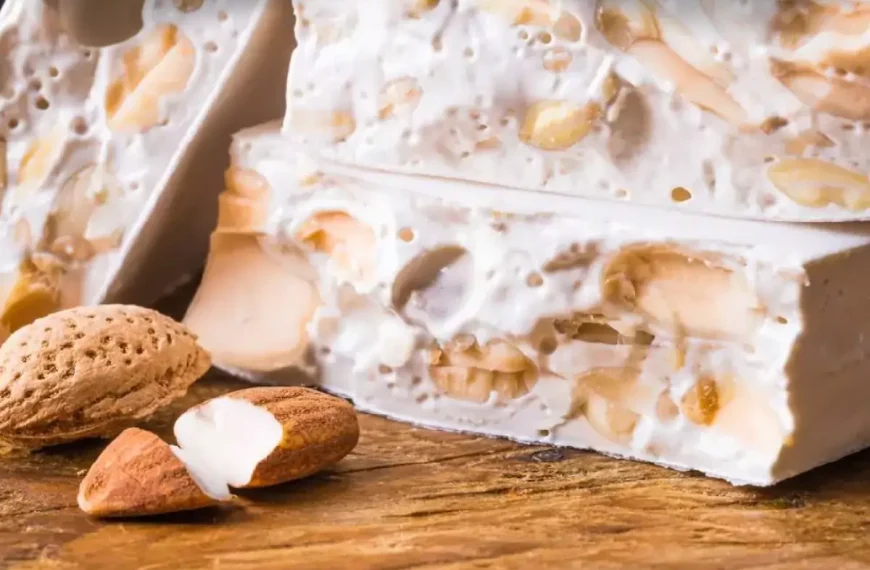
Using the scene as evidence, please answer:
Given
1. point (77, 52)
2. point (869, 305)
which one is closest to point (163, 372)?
point (77, 52)

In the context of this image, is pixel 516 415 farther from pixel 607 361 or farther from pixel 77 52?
pixel 77 52

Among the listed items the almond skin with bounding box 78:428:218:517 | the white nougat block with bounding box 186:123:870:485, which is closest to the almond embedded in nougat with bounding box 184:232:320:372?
the white nougat block with bounding box 186:123:870:485

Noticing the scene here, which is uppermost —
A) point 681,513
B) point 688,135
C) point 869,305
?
point 688,135

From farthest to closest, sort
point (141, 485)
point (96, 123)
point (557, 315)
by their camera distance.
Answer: point (96, 123) < point (557, 315) < point (141, 485)

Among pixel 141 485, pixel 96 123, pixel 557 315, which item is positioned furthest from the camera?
pixel 96 123

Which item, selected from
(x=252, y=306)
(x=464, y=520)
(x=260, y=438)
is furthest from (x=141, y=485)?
(x=252, y=306)

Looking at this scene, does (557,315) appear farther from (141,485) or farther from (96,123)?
(96,123)

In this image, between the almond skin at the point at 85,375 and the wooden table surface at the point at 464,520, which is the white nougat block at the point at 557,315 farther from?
the almond skin at the point at 85,375
